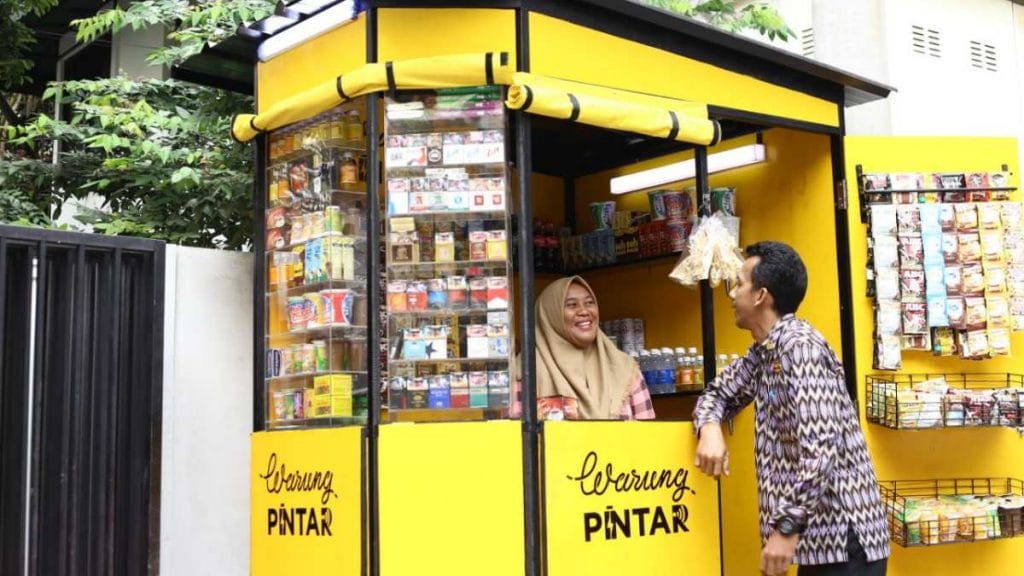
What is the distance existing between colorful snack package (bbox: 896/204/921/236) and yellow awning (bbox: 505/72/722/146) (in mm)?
1147

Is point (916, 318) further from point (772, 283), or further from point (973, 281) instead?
point (772, 283)

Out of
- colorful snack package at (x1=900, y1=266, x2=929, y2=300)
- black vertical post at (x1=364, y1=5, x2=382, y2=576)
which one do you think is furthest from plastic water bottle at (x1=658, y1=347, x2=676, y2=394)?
black vertical post at (x1=364, y1=5, x2=382, y2=576)

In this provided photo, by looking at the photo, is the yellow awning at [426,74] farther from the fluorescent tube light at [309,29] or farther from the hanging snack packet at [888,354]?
the hanging snack packet at [888,354]

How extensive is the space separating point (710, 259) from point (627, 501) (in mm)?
1206

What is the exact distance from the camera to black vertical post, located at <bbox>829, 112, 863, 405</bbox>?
5.84 m

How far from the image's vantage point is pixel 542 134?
21.4 ft

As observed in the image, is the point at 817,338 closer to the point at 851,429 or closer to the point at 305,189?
the point at 851,429

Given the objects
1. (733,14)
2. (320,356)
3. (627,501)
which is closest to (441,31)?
(320,356)

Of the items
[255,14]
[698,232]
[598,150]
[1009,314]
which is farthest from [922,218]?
[255,14]

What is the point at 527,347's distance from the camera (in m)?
4.55

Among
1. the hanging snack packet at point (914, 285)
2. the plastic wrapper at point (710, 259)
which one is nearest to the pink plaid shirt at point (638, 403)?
the plastic wrapper at point (710, 259)

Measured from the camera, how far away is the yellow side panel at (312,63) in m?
4.89

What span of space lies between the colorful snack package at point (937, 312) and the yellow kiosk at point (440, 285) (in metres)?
1.22

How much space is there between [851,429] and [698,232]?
157cm
